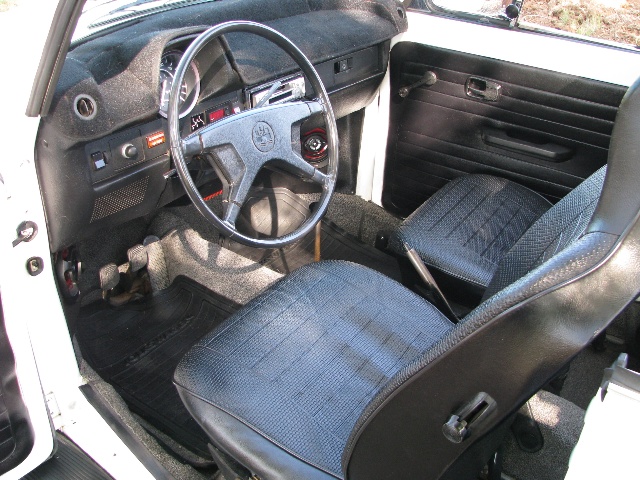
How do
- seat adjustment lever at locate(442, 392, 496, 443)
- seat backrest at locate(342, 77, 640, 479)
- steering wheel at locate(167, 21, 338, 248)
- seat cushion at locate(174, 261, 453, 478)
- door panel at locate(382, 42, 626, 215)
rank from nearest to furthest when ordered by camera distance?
seat backrest at locate(342, 77, 640, 479) → seat adjustment lever at locate(442, 392, 496, 443) → seat cushion at locate(174, 261, 453, 478) → steering wheel at locate(167, 21, 338, 248) → door panel at locate(382, 42, 626, 215)

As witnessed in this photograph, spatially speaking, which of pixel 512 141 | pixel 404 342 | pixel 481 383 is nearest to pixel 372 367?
pixel 404 342

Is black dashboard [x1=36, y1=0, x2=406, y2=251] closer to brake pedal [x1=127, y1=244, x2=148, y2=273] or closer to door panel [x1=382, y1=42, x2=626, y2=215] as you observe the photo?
door panel [x1=382, y1=42, x2=626, y2=215]

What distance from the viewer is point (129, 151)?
145 centimetres

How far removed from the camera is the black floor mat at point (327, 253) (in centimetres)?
236

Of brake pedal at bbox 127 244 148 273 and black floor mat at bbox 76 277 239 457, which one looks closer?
black floor mat at bbox 76 277 239 457

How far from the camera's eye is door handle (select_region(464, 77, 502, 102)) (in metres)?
2.01

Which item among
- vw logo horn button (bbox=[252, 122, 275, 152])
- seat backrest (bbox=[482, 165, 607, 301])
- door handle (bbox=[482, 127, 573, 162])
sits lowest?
door handle (bbox=[482, 127, 573, 162])

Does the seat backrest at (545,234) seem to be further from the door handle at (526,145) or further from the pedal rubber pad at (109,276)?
the pedal rubber pad at (109,276)

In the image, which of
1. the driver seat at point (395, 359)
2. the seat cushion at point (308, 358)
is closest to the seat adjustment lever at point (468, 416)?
the driver seat at point (395, 359)

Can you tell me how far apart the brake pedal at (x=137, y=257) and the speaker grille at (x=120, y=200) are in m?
0.59

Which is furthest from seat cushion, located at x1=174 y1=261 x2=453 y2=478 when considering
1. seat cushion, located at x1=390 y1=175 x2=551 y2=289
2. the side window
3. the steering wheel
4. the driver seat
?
the side window

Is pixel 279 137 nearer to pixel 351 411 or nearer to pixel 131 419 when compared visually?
pixel 351 411

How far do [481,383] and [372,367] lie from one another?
0.58 meters

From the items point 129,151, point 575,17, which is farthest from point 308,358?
point 575,17
